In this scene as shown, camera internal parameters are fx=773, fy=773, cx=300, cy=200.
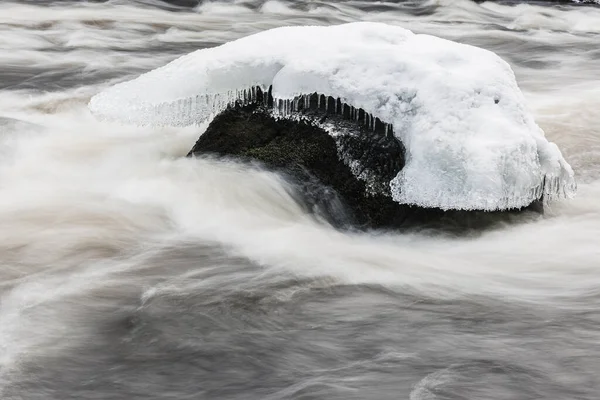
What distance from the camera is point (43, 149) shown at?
6.42m

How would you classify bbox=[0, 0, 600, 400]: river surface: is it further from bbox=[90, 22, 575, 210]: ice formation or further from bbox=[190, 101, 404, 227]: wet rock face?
bbox=[90, 22, 575, 210]: ice formation

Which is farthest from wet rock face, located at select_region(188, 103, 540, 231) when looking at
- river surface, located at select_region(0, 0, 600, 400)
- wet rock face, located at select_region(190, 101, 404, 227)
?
river surface, located at select_region(0, 0, 600, 400)

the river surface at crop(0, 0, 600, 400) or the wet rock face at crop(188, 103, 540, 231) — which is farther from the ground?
the wet rock face at crop(188, 103, 540, 231)

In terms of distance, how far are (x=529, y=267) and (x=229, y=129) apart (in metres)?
2.19

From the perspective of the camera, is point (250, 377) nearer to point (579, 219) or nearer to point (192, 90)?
point (192, 90)

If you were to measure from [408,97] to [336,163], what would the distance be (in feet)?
1.99

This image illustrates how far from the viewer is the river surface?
3.38 m

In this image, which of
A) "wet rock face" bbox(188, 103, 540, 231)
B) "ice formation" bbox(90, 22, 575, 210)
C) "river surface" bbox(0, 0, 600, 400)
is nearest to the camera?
"river surface" bbox(0, 0, 600, 400)

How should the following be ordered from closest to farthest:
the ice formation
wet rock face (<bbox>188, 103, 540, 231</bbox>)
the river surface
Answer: the river surface, the ice formation, wet rock face (<bbox>188, 103, 540, 231</bbox>)

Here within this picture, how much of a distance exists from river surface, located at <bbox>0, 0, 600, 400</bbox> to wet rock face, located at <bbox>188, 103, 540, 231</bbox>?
0.11 metres

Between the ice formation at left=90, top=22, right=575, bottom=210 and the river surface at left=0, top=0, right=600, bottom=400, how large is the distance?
0.38m

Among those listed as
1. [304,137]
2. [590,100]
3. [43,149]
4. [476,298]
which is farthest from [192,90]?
[590,100]

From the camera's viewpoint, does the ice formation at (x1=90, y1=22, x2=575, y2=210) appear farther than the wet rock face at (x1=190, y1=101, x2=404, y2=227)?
No

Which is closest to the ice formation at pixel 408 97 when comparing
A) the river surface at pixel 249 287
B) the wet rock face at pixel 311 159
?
the wet rock face at pixel 311 159
